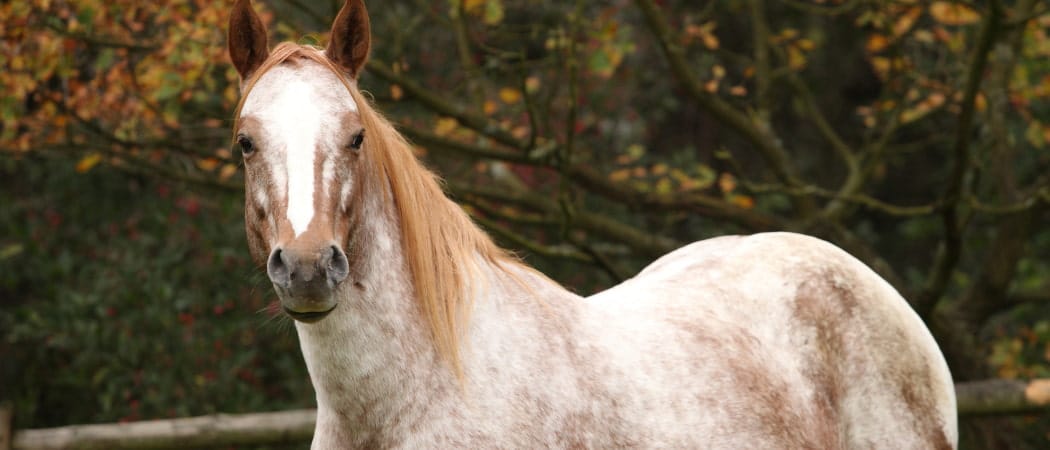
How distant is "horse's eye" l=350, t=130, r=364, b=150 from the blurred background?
179 cm

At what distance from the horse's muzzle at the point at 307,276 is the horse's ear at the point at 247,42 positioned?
2.12ft

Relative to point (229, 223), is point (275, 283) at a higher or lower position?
higher

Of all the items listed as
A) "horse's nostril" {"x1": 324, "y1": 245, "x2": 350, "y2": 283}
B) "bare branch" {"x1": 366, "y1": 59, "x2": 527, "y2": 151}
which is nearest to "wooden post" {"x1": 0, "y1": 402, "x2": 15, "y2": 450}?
"bare branch" {"x1": 366, "y1": 59, "x2": 527, "y2": 151}

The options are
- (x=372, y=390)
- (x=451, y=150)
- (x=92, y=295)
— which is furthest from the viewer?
(x=92, y=295)

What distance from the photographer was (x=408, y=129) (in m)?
5.25

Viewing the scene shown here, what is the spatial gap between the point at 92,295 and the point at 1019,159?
642 centimetres

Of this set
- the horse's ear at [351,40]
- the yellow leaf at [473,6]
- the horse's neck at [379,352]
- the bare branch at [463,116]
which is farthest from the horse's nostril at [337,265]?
the yellow leaf at [473,6]

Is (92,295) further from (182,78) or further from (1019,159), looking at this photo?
(1019,159)

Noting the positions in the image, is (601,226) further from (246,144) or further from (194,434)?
(246,144)

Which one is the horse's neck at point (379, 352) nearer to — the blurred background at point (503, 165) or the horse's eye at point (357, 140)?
the horse's eye at point (357, 140)

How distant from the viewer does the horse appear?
2.36m

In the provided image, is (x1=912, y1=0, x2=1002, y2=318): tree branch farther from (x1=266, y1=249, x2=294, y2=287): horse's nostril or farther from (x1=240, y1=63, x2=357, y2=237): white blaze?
(x1=266, y1=249, x2=294, y2=287): horse's nostril

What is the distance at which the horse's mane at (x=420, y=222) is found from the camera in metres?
2.54

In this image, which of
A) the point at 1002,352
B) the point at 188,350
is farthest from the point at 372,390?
the point at 1002,352
